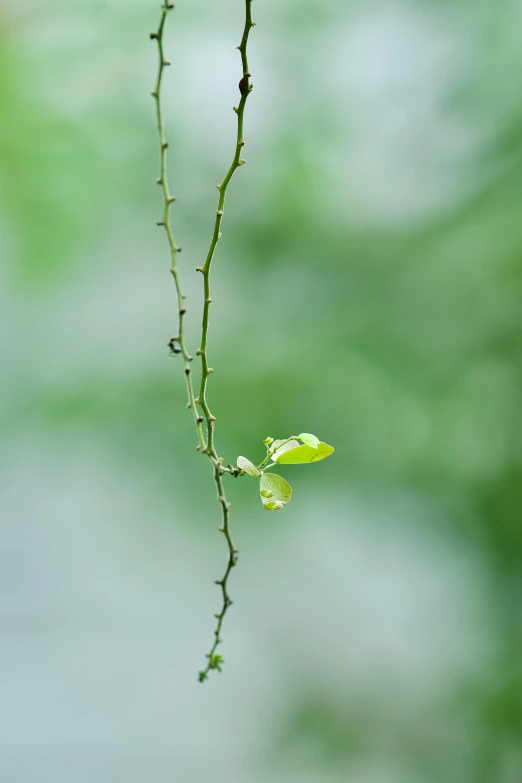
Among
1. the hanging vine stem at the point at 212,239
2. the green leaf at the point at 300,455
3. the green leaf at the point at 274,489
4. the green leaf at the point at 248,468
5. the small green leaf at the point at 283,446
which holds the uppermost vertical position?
the hanging vine stem at the point at 212,239

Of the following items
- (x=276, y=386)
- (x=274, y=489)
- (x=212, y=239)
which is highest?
(x=276, y=386)

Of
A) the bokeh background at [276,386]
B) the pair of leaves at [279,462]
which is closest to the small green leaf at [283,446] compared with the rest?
the pair of leaves at [279,462]

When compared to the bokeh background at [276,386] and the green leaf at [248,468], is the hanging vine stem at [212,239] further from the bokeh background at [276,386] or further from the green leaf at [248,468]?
the bokeh background at [276,386]

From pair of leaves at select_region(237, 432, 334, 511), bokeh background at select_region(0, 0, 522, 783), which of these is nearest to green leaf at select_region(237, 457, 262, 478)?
pair of leaves at select_region(237, 432, 334, 511)

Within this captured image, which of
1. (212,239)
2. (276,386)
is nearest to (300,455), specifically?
(212,239)

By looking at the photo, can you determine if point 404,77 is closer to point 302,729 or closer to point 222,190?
point 222,190

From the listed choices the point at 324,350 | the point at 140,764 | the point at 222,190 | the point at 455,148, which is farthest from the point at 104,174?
the point at 140,764

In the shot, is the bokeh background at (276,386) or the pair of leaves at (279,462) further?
the bokeh background at (276,386)

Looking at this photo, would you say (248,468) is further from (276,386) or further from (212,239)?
(276,386)

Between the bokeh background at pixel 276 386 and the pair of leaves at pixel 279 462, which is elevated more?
the bokeh background at pixel 276 386
